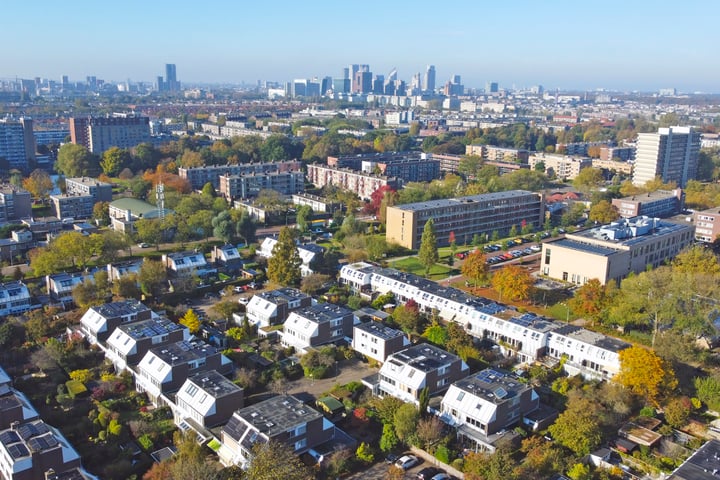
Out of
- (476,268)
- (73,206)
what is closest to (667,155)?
(476,268)

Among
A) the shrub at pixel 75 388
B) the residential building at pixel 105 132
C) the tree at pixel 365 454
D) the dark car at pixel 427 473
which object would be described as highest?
the residential building at pixel 105 132

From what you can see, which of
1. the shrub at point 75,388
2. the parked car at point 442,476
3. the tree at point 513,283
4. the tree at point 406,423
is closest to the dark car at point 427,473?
the parked car at point 442,476

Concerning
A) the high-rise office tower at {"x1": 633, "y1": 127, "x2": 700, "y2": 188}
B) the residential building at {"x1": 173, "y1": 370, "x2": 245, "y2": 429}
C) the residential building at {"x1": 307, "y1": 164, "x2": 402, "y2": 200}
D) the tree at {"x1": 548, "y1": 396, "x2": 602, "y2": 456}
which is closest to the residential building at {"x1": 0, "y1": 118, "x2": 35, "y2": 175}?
the residential building at {"x1": 307, "y1": 164, "x2": 402, "y2": 200}

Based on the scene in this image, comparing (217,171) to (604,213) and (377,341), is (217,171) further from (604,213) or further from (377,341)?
(377,341)

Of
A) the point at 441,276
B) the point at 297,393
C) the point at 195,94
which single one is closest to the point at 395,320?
the point at 297,393

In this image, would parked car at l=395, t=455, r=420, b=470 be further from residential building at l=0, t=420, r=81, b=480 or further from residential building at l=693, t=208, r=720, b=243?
residential building at l=693, t=208, r=720, b=243

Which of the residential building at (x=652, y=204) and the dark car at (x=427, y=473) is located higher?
the residential building at (x=652, y=204)

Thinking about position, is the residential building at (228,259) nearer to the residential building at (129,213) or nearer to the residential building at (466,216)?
the residential building at (129,213)
